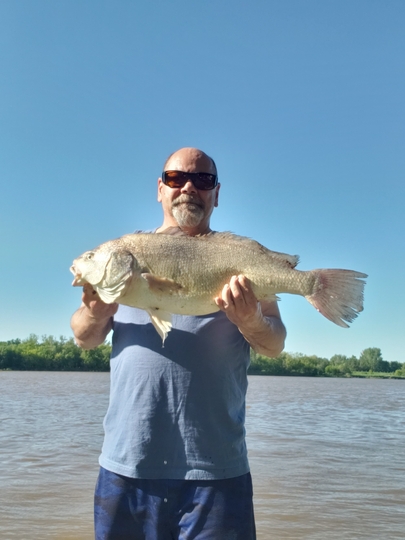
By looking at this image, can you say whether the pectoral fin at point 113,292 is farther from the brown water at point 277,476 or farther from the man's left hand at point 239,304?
the brown water at point 277,476

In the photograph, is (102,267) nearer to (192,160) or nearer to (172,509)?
(192,160)

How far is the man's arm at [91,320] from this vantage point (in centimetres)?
326

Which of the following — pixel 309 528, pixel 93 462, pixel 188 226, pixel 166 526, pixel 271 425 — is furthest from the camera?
pixel 271 425

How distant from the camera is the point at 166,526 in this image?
3.05 m

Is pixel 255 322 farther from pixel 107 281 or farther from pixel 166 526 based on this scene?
pixel 166 526

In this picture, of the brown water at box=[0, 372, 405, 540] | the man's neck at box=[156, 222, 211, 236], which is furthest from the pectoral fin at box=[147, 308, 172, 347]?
the brown water at box=[0, 372, 405, 540]

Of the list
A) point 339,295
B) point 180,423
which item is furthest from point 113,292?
point 339,295

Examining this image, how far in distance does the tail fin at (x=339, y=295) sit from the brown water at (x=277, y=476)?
551 cm

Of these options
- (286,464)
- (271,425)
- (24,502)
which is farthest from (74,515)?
(271,425)

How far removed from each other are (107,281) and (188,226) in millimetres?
755

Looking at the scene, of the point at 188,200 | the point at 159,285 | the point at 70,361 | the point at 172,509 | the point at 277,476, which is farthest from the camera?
the point at 70,361

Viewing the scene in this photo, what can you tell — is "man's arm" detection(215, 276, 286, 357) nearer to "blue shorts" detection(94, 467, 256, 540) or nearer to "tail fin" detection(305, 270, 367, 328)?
"tail fin" detection(305, 270, 367, 328)

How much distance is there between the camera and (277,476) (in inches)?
448

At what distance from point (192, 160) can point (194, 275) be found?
86cm
